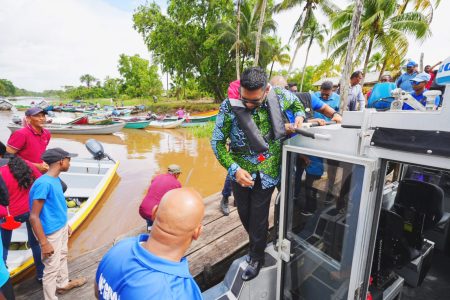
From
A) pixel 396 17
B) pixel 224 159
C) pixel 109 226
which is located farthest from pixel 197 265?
pixel 396 17

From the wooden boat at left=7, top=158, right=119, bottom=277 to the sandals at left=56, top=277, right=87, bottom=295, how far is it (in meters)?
1.14

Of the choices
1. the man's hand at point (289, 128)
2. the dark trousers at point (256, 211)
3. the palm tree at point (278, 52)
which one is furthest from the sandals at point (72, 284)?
the palm tree at point (278, 52)

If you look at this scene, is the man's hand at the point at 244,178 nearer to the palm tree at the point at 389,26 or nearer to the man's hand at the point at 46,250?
the man's hand at the point at 46,250

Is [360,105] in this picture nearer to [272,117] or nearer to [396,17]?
[272,117]

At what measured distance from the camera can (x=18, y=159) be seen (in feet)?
9.39

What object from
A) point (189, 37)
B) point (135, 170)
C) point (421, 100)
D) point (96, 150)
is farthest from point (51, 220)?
point (189, 37)

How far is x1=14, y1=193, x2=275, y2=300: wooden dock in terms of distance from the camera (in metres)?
2.73

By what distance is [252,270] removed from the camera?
1.96m

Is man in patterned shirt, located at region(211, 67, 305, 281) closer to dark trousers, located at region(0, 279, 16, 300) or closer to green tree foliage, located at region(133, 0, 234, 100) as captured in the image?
dark trousers, located at region(0, 279, 16, 300)

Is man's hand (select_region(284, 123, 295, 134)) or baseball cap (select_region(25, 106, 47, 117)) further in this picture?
baseball cap (select_region(25, 106, 47, 117))

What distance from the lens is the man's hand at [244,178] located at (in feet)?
5.45

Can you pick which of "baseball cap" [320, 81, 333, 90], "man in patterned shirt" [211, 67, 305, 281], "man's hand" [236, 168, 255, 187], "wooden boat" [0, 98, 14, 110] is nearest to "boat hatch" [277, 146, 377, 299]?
"man in patterned shirt" [211, 67, 305, 281]

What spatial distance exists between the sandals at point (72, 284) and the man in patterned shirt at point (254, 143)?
204 cm

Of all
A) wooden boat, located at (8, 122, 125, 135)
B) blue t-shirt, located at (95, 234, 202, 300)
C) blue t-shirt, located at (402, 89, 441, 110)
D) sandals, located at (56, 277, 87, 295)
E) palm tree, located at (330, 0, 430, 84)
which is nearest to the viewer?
blue t-shirt, located at (95, 234, 202, 300)
